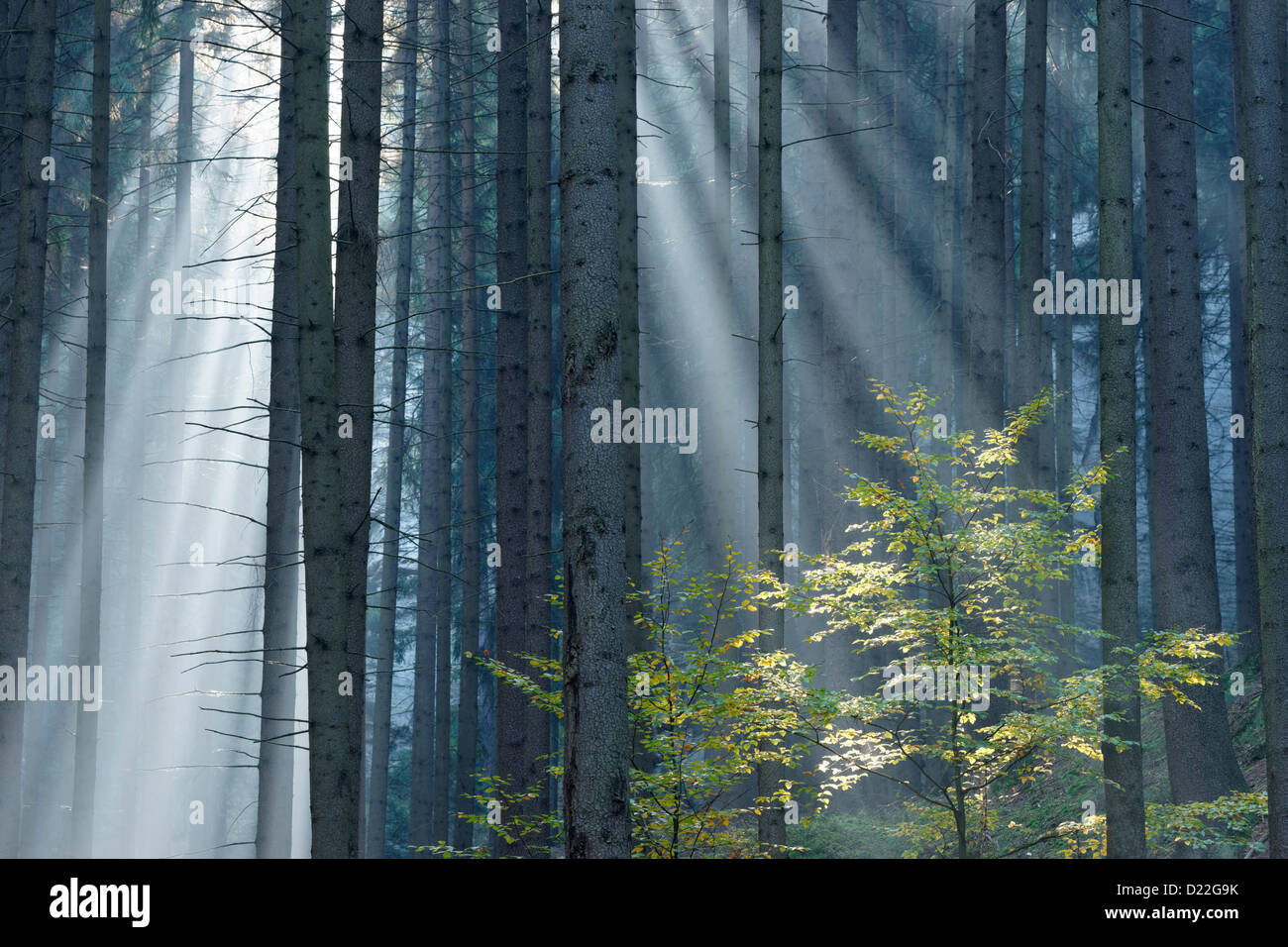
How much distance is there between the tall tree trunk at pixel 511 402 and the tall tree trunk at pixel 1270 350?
261 inches

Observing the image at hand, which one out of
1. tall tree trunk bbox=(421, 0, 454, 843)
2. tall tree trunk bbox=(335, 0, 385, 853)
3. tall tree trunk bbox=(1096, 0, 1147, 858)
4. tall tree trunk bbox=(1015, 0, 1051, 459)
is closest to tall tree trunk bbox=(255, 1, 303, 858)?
tall tree trunk bbox=(335, 0, 385, 853)

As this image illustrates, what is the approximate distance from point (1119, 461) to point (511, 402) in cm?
644

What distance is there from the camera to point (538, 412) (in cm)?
1164

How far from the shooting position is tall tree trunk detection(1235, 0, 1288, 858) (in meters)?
7.54

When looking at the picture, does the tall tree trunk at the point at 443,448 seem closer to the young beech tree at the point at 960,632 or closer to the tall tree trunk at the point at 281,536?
the tall tree trunk at the point at 281,536

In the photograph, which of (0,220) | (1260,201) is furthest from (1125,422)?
(0,220)

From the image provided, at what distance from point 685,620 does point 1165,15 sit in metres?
21.9

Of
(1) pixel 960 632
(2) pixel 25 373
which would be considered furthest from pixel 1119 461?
(2) pixel 25 373

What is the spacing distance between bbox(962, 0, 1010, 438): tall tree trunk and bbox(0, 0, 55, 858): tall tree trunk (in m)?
10.3

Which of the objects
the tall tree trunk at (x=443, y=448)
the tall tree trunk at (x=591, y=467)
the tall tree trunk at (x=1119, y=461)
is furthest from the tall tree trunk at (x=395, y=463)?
the tall tree trunk at (x=1119, y=461)

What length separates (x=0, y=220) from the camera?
40.2ft

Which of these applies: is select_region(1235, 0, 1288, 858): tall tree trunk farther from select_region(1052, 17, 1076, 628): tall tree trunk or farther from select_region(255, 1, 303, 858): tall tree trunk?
select_region(1052, 17, 1076, 628): tall tree trunk

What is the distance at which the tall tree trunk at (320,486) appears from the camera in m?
7.01
